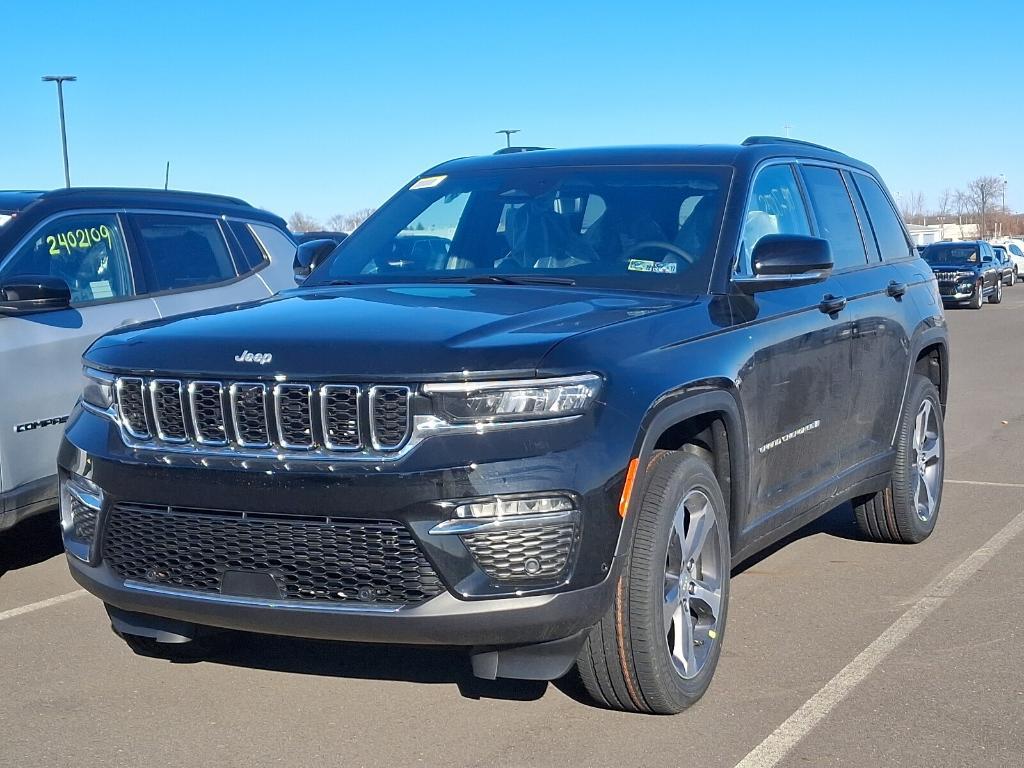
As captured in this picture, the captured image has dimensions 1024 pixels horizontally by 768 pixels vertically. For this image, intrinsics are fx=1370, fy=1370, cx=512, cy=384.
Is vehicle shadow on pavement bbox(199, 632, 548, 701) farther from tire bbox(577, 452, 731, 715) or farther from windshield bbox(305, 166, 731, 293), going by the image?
windshield bbox(305, 166, 731, 293)

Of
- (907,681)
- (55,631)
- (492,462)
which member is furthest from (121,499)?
(907,681)

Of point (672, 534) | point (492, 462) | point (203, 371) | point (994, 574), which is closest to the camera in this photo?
point (492, 462)

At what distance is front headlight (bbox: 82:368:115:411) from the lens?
4.36 m

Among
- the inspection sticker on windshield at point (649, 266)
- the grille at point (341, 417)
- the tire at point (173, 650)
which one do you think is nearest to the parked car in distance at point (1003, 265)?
the inspection sticker on windshield at point (649, 266)

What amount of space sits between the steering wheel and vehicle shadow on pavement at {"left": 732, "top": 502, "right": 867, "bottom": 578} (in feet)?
6.79

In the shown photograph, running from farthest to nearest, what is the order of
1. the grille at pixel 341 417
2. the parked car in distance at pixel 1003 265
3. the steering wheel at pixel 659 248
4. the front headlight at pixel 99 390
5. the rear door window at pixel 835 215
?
1. the parked car in distance at pixel 1003 265
2. the rear door window at pixel 835 215
3. the steering wheel at pixel 659 248
4. the front headlight at pixel 99 390
5. the grille at pixel 341 417

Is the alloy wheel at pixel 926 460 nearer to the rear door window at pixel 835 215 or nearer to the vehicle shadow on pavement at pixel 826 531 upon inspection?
the vehicle shadow on pavement at pixel 826 531

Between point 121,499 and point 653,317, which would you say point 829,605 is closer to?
point 653,317

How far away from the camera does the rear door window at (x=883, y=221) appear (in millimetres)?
6871

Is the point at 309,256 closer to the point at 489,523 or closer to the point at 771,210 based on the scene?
the point at 771,210

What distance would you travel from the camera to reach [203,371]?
4.06 meters

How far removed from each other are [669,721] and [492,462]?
121cm

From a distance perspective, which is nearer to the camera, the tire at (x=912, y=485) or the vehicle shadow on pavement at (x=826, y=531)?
the tire at (x=912, y=485)

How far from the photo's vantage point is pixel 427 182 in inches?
242
